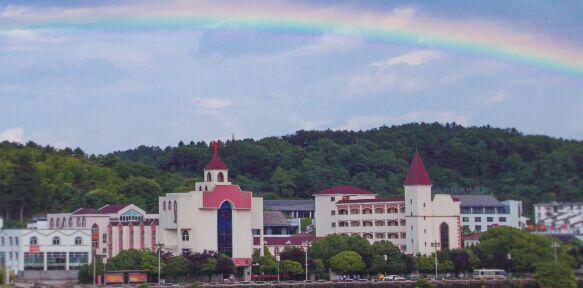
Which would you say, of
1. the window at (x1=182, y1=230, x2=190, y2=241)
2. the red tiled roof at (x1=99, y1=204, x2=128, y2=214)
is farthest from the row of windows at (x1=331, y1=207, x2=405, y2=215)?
the red tiled roof at (x1=99, y1=204, x2=128, y2=214)

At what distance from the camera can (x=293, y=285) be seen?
71188 millimetres

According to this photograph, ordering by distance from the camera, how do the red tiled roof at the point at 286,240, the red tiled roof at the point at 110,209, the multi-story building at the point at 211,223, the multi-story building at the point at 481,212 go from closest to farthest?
the multi-story building at the point at 211,223
the red tiled roof at the point at 110,209
the red tiled roof at the point at 286,240
the multi-story building at the point at 481,212

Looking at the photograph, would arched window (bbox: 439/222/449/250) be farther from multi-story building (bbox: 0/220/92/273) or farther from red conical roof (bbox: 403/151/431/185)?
multi-story building (bbox: 0/220/92/273)

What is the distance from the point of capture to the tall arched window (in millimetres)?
77062

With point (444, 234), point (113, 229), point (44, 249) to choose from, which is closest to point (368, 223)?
point (444, 234)

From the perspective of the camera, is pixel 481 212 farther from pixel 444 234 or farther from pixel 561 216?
pixel 561 216

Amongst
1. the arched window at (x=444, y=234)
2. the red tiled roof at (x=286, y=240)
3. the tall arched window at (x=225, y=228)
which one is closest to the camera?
the tall arched window at (x=225, y=228)

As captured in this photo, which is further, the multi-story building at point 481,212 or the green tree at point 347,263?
the multi-story building at point 481,212

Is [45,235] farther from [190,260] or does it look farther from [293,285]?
[293,285]

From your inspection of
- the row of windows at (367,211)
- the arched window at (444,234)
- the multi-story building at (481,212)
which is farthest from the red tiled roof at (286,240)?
the multi-story building at (481,212)

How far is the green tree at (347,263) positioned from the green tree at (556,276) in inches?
541

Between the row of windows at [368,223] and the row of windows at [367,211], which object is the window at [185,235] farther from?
the row of windows at [367,211]

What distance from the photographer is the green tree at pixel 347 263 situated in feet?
248

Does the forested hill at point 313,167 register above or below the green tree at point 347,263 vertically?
above
